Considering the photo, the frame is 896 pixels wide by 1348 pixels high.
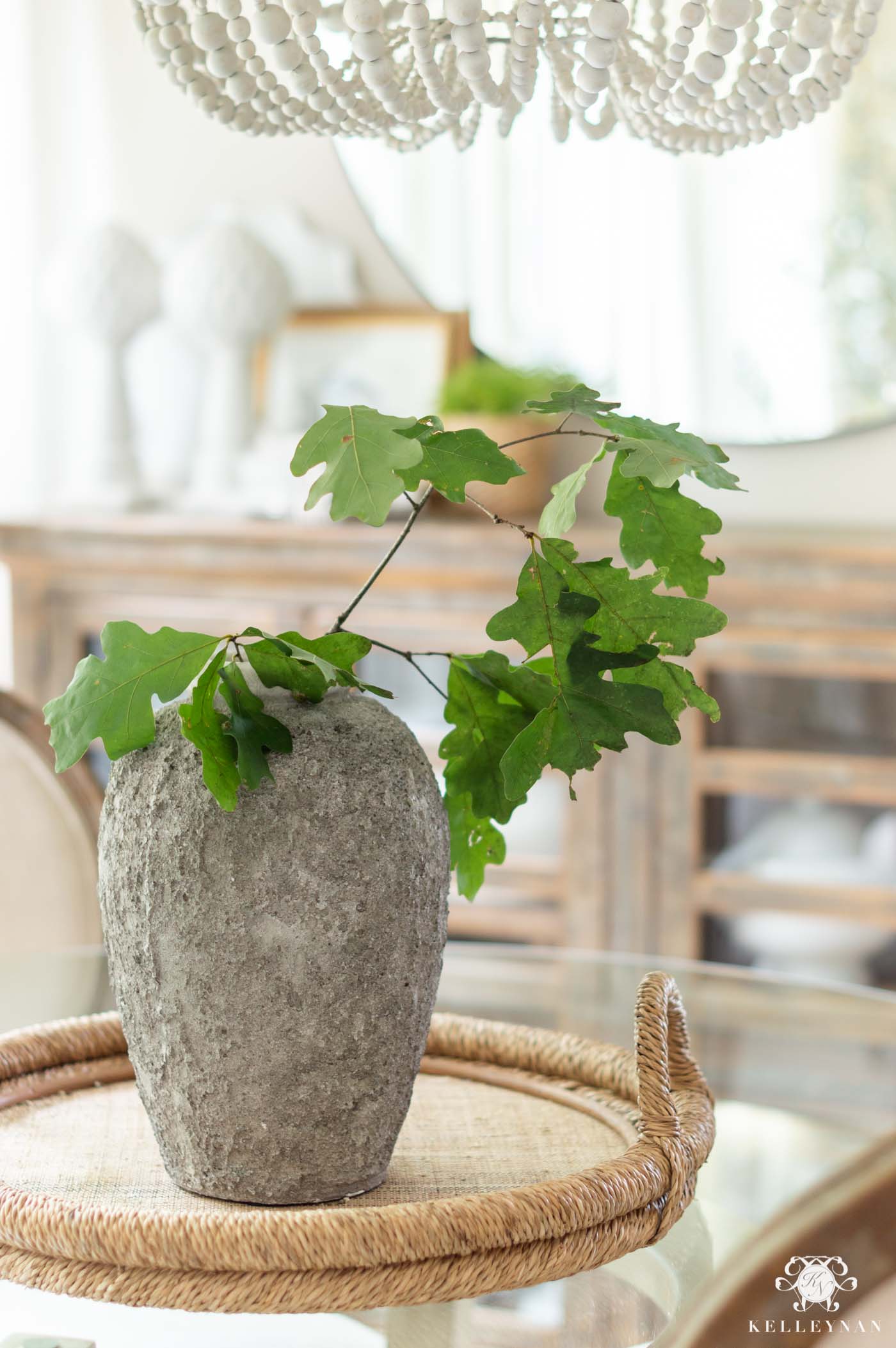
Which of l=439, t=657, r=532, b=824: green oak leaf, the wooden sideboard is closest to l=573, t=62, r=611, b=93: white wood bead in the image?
l=439, t=657, r=532, b=824: green oak leaf

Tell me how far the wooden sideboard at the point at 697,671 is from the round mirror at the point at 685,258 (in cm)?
32

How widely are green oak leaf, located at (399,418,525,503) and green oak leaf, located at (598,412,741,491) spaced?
49 mm

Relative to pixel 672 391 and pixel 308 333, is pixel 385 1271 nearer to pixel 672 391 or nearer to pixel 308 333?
pixel 672 391

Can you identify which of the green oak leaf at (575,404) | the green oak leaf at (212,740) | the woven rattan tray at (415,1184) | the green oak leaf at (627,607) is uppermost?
the green oak leaf at (575,404)

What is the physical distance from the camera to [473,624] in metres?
1.99

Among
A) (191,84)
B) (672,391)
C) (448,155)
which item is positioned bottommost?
(672,391)

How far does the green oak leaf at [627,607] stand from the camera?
65 centimetres

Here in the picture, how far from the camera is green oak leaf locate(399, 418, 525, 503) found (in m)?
0.62

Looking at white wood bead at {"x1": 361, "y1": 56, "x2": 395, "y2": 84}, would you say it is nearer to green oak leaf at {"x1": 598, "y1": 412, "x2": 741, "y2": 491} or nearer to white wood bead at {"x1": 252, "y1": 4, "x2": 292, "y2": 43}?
white wood bead at {"x1": 252, "y1": 4, "x2": 292, "y2": 43}

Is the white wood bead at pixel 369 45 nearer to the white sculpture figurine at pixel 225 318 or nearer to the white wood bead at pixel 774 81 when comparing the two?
the white wood bead at pixel 774 81

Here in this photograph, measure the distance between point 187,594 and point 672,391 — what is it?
2.73ft

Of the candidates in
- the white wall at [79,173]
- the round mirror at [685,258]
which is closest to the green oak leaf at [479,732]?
the round mirror at [685,258]

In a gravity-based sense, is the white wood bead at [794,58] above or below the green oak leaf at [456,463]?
above

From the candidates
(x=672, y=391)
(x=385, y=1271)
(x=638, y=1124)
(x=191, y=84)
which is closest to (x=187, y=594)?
(x=672, y=391)
